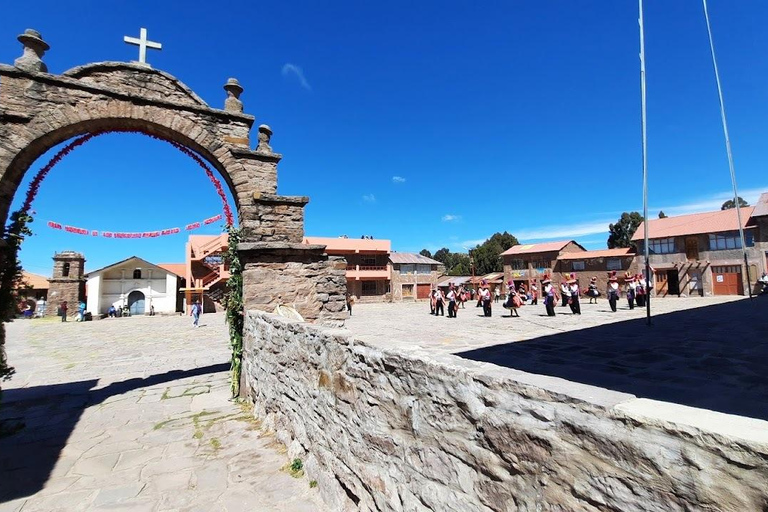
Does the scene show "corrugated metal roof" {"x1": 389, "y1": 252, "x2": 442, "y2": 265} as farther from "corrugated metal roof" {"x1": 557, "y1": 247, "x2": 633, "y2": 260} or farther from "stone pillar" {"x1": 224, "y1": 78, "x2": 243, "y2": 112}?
"stone pillar" {"x1": 224, "y1": 78, "x2": 243, "y2": 112}

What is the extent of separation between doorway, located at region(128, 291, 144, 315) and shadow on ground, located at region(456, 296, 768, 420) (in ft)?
111

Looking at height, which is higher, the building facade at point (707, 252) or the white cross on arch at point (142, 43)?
the white cross on arch at point (142, 43)

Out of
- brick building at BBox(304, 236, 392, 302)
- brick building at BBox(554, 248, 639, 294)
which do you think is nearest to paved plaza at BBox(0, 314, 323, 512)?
brick building at BBox(304, 236, 392, 302)

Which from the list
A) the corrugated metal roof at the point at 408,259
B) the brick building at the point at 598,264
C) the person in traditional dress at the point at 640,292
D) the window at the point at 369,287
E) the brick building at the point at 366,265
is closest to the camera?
the person in traditional dress at the point at 640,292

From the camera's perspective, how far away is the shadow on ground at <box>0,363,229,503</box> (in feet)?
12.2

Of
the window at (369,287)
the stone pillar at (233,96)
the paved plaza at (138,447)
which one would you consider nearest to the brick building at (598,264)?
the window at (369,287)

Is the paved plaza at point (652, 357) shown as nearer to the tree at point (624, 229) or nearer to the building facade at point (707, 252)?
the building facade at point (707, 252)

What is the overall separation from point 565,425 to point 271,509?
112 inches

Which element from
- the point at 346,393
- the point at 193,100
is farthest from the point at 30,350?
the point at 346,393

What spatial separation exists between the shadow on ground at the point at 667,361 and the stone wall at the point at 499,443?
253cm

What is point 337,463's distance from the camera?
3.01m

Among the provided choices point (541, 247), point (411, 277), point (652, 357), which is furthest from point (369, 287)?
point (652, 357)

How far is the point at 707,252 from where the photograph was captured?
27.7 metres

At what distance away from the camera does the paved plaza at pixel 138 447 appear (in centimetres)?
332
